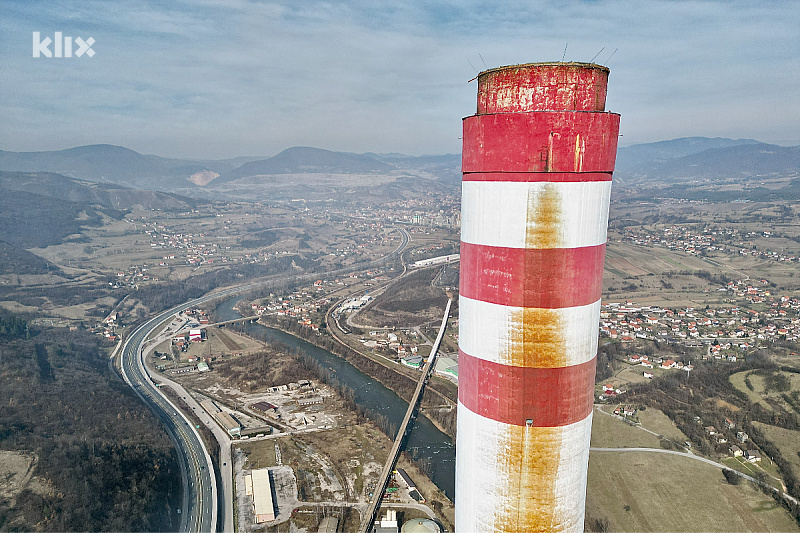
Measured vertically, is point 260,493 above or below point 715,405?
below

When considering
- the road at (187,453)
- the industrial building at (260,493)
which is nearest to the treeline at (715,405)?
the industrial building at (260,493)

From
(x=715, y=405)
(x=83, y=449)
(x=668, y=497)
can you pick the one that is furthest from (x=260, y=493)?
(x=715, y=405)

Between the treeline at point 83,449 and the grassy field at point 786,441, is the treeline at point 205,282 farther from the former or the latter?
the grassy field at point 786,441

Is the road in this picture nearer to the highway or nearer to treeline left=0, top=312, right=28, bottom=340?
the highway

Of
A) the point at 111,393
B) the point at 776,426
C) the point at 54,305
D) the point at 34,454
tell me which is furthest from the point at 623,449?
the point at 54,305

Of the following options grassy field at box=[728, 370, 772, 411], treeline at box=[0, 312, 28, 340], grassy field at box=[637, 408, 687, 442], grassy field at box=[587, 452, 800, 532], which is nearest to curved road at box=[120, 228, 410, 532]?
treeline at box=[0, 312, 28, 340]

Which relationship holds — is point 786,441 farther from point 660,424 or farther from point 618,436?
point 618,436
